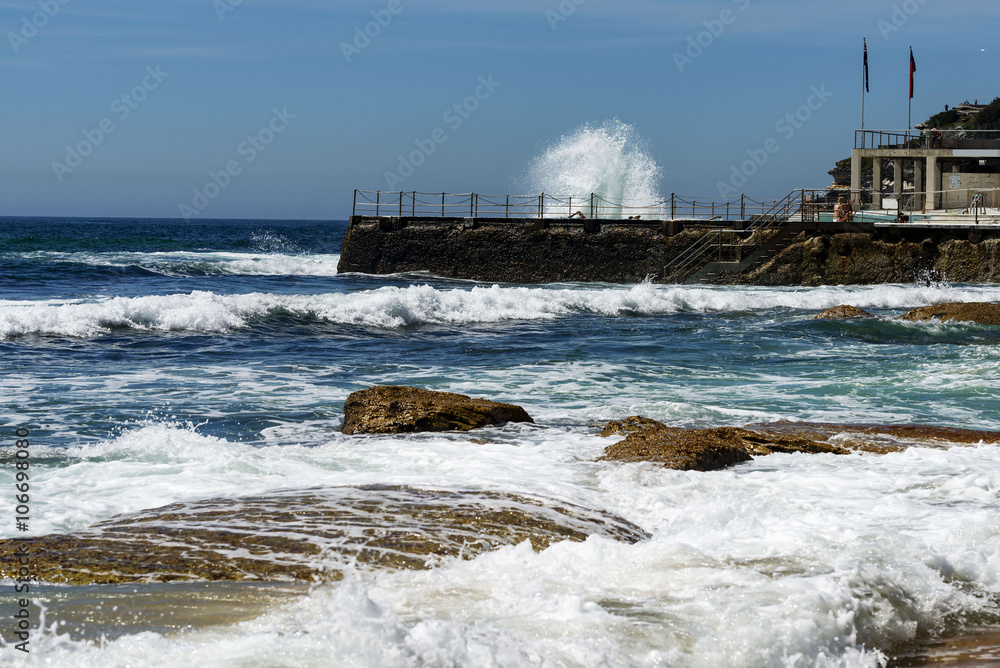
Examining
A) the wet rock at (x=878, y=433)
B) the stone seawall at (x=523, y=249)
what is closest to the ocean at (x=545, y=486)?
the wet rock at (x=878, y=433)

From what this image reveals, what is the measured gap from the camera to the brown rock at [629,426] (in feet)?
26.9

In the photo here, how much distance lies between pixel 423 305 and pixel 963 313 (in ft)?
33.3

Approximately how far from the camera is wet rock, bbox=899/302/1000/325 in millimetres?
16938

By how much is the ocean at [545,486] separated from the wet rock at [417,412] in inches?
10.1

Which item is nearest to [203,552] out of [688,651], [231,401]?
[688,651]

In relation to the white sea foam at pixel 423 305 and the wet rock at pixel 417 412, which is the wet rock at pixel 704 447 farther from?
the white sea foam at pixel 423 305

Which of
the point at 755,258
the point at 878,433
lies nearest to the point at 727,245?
the point at 755,258

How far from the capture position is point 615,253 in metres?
28.5

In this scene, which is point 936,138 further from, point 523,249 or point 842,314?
point 842,314

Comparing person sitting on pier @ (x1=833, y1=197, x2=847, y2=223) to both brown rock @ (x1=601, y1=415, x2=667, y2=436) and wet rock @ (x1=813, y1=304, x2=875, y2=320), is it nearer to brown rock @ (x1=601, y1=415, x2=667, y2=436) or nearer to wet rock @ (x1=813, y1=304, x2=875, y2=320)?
wet rock @ (x1=813, y1=304, x2=875, y2=320)

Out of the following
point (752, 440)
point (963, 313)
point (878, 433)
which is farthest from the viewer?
point (963, 313)

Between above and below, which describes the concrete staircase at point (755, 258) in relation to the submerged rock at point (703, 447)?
above

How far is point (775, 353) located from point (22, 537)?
1139 centimetres

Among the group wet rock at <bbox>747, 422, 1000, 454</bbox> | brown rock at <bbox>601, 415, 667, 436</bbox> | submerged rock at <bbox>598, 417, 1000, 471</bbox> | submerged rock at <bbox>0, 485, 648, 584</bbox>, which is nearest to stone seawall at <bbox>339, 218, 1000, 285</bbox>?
wet rock at <bbox>747, 422, 1000, 454</bbox>
